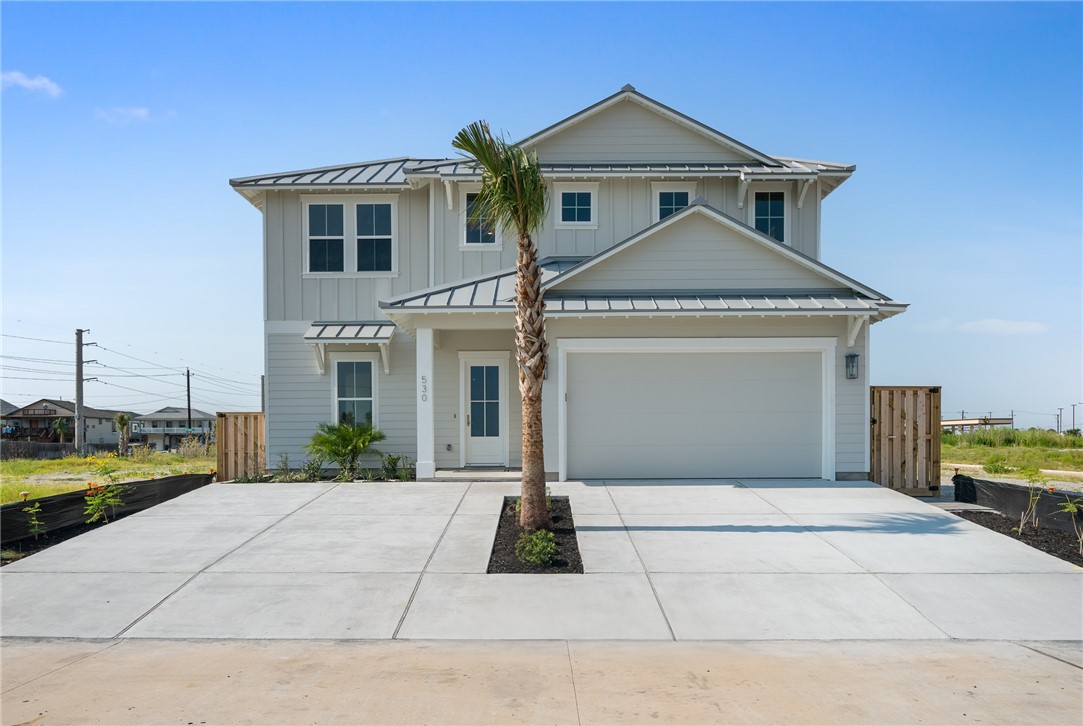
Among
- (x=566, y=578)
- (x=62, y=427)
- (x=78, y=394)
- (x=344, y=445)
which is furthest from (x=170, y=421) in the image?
(x=566, y=578)

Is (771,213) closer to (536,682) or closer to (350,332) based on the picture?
(350,332)

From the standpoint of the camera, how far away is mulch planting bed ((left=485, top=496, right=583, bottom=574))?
26.8ft

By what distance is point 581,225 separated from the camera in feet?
51.5

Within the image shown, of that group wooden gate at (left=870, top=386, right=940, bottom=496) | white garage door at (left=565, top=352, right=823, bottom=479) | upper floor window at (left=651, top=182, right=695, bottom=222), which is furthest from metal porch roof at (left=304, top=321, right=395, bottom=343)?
wooden gate at (left=870, top=386, right=940, bottom=496)

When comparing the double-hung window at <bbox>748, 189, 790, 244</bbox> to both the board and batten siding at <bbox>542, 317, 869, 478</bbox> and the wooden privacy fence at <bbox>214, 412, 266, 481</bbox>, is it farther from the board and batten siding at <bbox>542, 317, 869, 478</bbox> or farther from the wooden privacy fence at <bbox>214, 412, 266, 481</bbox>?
the wooden privacy fence at <bbox>214, 412, 266, 481</bbox>

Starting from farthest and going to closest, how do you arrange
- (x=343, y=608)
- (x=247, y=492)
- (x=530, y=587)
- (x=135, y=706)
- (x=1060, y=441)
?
(x=1060, y=441) → (x=247, y=492) → (x=530, y=587) → (x=343, y=608) → (x=135, y=706)

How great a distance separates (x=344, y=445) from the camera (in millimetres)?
14484

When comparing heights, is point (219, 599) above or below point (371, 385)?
below

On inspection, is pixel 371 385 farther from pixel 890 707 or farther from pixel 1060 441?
pixel 1060 441

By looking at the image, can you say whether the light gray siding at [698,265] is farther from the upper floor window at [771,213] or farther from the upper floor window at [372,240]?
the upper floor window at [372,240]

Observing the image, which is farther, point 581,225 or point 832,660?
point 581,225

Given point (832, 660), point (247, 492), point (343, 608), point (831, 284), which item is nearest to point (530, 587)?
point (343, 608)

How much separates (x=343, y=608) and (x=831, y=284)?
34.3 ft

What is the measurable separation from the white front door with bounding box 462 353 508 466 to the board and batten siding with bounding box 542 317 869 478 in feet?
8.06
